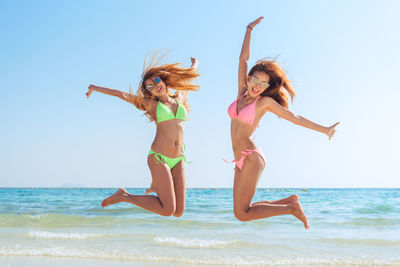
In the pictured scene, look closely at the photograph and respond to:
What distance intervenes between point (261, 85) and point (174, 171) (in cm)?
169

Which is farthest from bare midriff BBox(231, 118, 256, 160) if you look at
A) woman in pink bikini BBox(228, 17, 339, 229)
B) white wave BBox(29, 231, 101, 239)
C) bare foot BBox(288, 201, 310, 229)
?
white wave BBox(29, 231, 101, 239)

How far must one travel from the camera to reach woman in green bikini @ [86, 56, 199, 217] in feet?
19.4

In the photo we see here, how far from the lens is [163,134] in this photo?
20.1 ft

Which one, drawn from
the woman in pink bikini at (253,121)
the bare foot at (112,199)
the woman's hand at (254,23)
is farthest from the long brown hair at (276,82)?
the bare foot at (112,199)

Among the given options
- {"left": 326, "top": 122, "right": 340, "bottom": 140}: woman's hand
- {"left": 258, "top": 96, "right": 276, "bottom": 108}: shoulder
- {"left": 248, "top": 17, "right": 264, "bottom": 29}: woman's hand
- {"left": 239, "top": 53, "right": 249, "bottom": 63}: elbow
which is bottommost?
{"left": 326, "top": 122, "right": 340, "bottom": 140}: woman's hand

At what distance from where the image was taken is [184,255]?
30.8 ft

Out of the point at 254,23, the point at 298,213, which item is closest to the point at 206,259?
the point at 298,213

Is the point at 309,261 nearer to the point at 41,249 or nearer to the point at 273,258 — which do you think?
the point at 273,258

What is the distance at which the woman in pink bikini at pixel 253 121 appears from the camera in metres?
5.51

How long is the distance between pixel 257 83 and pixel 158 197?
1985 mm

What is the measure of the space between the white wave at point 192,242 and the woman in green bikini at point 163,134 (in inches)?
175

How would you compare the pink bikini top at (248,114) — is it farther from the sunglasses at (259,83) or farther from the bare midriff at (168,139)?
the bare midriff at (168,139)

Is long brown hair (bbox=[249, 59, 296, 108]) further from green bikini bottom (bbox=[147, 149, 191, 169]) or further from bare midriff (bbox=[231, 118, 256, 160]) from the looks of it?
green bikini bottom (bbox=[147, 149, 191, 169])

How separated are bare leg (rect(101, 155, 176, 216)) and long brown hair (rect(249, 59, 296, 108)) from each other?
1.69 metres
